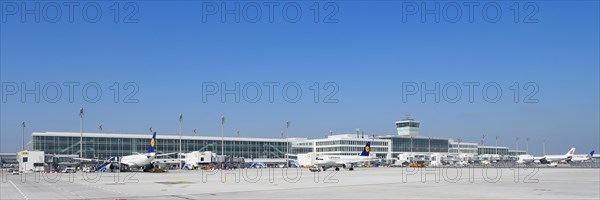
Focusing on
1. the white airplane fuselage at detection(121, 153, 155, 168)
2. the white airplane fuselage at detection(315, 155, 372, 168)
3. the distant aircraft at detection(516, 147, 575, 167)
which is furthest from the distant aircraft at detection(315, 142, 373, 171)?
the distant aircraft at detection(516, 147, 575, 167)

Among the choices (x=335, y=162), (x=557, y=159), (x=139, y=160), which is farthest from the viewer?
(x=557, y=159)

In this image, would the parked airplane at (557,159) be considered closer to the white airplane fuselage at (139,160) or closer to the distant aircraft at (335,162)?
the distant aircraft at (335,162)

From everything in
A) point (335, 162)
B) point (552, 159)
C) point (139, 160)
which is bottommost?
point (552, 159)

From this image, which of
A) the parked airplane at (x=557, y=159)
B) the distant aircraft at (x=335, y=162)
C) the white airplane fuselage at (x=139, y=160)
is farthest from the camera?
the parked airplane at (x=557, y=159)

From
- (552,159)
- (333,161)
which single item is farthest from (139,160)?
(552,159)

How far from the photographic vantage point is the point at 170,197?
129ft

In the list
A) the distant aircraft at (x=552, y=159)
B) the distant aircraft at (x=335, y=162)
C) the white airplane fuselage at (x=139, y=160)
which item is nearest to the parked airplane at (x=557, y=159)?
the distant aircraft at (x=552, y=159)

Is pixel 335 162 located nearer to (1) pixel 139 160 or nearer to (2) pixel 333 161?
(2) pixel 333 161

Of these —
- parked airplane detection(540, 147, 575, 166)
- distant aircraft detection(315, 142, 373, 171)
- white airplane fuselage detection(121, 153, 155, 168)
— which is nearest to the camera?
white airplane fuselage detection(121, 153, 155, 168)

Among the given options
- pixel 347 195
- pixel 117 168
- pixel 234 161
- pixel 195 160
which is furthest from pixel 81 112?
pixel 347 195

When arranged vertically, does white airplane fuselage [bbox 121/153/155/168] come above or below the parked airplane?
above

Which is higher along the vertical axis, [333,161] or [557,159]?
[333,161]

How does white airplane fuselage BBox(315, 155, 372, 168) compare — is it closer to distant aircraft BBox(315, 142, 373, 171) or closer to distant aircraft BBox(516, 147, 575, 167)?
distant aircraft BBox(315, 142, 373, 171)

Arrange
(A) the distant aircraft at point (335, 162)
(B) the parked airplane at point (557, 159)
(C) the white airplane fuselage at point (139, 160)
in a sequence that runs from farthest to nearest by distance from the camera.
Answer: (B) the parked airplane at point (557, 159), (A) the distant aircraft at point (335, 162), (C) the white airplane fuselage at point (139, 160)
